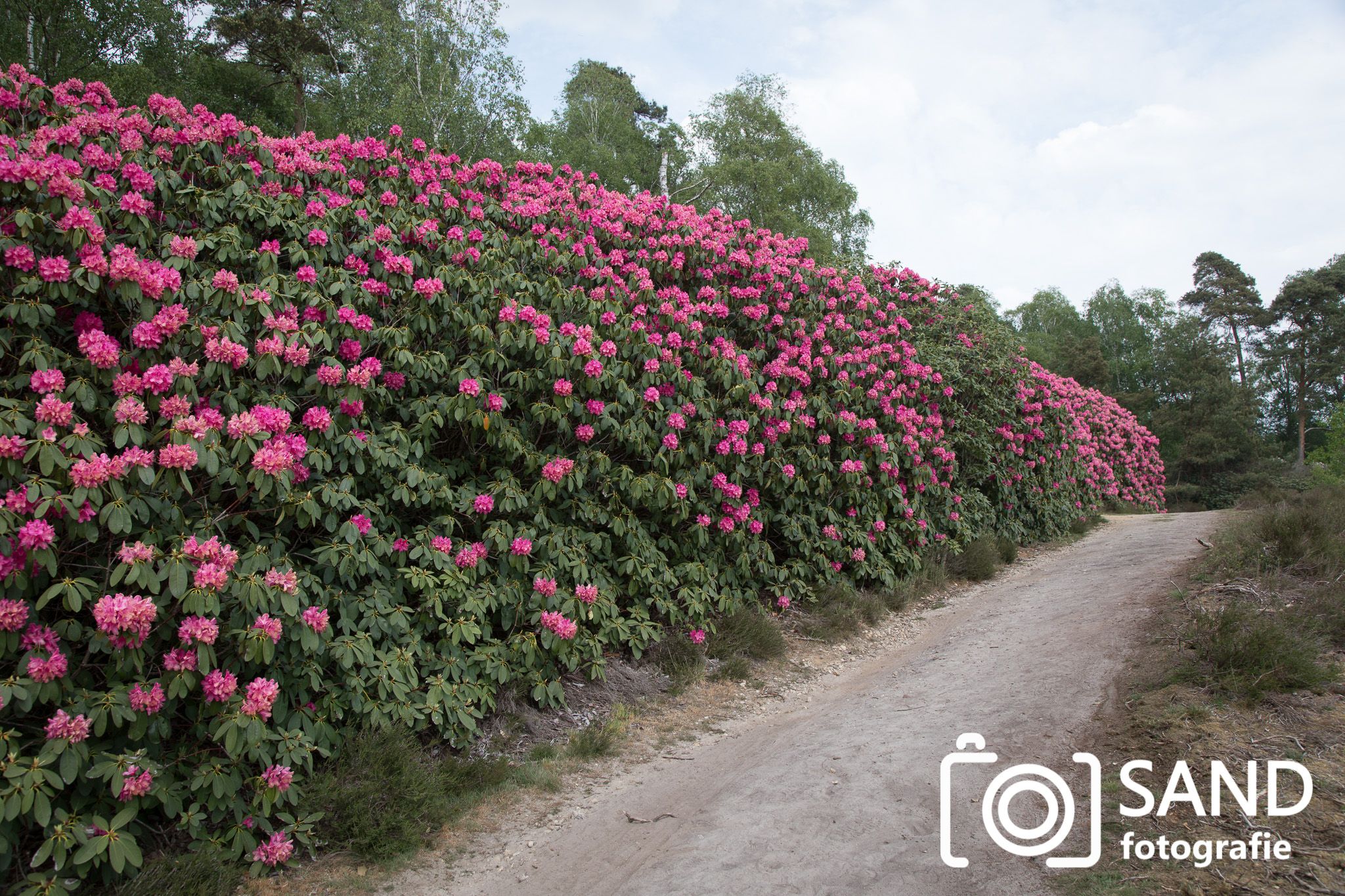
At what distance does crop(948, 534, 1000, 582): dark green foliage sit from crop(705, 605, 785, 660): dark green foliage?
3.95m

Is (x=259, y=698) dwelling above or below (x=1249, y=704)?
above

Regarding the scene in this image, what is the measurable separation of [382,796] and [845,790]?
Result: 2.34 m

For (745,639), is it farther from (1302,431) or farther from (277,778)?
(1302,431)

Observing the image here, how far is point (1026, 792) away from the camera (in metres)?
3.70

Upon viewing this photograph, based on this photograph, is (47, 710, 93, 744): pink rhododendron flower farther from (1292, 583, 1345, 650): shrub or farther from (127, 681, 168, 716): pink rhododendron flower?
(1292, 583, 1345, 650): shrub

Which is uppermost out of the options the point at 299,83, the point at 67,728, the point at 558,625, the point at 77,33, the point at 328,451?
the point at 299,83

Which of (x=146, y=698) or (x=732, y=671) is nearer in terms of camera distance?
(x=146, y=698)

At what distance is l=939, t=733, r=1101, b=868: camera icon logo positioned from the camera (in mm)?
3215

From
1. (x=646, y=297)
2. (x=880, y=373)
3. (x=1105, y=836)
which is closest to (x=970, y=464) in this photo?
(x=880, y=373)

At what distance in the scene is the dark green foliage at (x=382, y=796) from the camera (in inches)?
134

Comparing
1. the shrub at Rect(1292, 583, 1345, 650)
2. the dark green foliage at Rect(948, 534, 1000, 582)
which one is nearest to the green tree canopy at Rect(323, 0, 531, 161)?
the dark green foliage at Rect(948, 534, 1000, 582)

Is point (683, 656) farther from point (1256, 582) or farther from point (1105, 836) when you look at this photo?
point (1256, 582)

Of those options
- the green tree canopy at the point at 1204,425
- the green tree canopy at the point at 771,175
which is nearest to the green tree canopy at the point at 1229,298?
the green tree canopy at the point at 1204,425

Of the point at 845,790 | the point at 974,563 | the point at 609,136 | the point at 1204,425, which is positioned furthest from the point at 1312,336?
the point at 845,790
